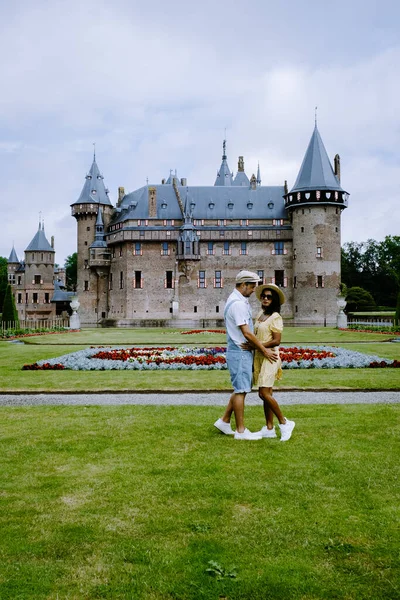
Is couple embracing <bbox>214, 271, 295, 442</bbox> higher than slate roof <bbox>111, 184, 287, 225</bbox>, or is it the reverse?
slate roof <bbox>111, 184, 287, 225</bbox>

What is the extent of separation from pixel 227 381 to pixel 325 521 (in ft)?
27.7

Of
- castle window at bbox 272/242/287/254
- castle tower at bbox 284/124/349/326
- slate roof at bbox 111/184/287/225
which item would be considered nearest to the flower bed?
castle tower at bbox 284/124/349/326

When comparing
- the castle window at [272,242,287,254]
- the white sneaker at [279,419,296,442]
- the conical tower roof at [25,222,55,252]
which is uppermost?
the conical tower roof at [25,222,55,252]

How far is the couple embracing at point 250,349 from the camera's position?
738 centimetres

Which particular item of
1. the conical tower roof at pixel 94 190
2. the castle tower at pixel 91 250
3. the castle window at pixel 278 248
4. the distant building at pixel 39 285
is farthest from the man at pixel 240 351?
the distant building at pixel 39 285

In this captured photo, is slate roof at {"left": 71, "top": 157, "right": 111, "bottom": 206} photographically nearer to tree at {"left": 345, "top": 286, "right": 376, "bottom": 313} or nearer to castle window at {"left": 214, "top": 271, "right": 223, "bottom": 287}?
castle window at {"left": 214, "top": 271, "right": 223, "bottom": 287}

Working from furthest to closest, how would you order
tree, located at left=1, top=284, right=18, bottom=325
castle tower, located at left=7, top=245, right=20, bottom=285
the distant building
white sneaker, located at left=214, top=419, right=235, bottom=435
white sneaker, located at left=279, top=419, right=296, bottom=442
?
1. castle tower, located at left=7, top=245, right=20, bottom=285
2. the distant building
3. tree, located at left=1, top=284, right=18, bottom=325
4. white sneaker, located at left=214, top=419, right=235, bottom=435
5. white sneaker, located at left=279, top=419, right=296, bottom=442

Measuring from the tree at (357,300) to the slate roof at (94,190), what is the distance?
1190 inches

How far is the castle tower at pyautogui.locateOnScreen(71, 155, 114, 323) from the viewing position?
6625 cm

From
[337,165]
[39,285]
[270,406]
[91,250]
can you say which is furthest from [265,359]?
[39,285]

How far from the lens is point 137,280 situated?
62969 mm

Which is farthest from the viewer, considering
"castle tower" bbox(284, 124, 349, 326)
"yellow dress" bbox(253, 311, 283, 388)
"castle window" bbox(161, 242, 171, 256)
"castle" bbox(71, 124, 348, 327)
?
"castle window" bbox(161, 242, 171, 256)

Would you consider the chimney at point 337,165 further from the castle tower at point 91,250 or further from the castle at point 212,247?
the castle tower at point 91,250

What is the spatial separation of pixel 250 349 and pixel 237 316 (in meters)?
0.49
